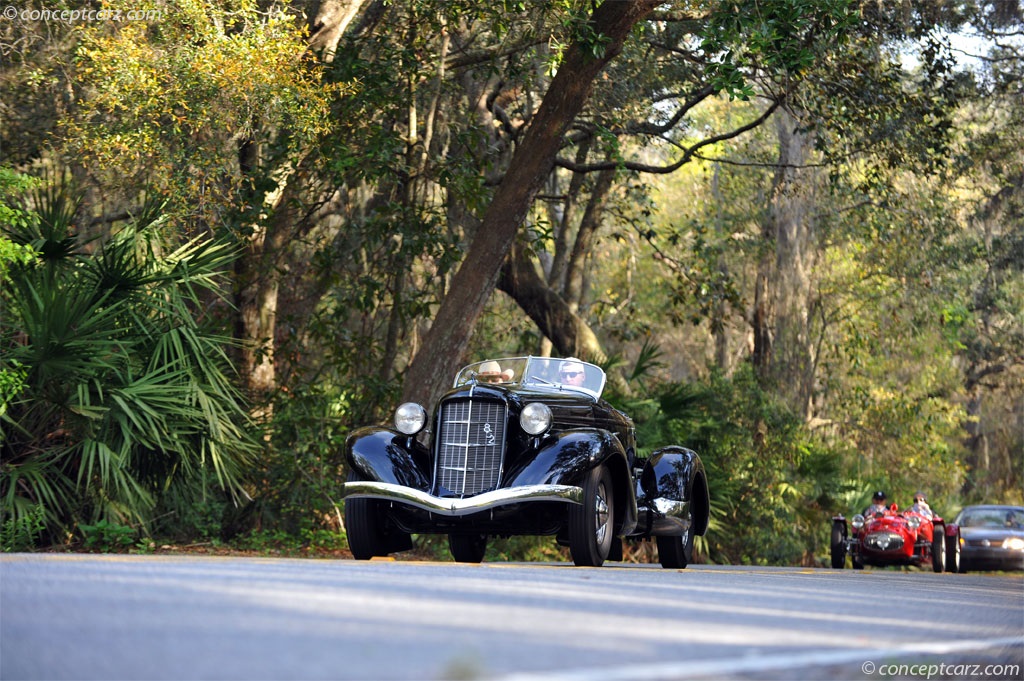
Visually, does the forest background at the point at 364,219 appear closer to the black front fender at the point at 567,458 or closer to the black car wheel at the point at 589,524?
the black front fender at the point at 567,458

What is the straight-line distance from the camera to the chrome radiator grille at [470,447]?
34.9 ft

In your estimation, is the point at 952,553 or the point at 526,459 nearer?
the point at 526,459

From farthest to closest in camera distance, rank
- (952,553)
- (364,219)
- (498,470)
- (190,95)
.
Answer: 1. (364,219)
2. (952,553)
3. (190,95)
4. (498,470)

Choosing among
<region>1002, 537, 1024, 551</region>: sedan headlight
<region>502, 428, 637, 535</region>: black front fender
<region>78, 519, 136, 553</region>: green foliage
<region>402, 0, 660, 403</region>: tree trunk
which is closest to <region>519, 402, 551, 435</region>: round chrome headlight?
<region>502, 428, 637, 535</region>: black front fender

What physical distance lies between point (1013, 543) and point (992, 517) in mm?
1579

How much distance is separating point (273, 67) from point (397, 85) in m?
3.58

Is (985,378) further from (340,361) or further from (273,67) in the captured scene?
(273,67)

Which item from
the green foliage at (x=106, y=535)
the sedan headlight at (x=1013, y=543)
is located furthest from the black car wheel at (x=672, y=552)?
the sedan headlight at (x=1013, y=543)

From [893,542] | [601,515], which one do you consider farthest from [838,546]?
[601,515]

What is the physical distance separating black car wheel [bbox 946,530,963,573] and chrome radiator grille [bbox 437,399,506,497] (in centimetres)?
1165

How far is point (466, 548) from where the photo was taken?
1263 cm

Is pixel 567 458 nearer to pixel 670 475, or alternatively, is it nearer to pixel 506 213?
pixel 670 475

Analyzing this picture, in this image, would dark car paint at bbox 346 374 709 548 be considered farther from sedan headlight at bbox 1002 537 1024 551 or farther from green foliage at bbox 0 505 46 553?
sedan headlight at bbox 1002 537 1024 551

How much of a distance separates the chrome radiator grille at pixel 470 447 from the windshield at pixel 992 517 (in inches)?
564
